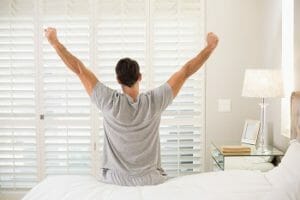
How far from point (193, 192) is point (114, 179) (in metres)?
0.49

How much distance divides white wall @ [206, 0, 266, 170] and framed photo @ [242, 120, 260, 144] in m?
0.27

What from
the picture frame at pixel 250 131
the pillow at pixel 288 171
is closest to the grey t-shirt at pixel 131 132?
the pillow at pixel 288 171

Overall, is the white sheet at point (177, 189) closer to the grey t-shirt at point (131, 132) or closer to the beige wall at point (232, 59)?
the grey t-shirt at point (131, 132)

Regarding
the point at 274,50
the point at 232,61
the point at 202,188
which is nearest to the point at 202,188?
the point at 202,188

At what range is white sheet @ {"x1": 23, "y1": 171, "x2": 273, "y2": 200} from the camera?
2025 millimetres

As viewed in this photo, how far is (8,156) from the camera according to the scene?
440cm

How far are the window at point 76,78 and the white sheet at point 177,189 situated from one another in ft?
6.43

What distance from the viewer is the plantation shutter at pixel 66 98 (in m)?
4.28

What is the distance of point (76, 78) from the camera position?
4289 mm

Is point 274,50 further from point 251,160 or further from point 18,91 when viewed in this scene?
point 18,91

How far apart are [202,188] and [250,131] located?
6.36 feet

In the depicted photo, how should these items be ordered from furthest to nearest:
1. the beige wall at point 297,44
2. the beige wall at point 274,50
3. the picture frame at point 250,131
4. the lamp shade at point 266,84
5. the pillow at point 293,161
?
the picture frame at point 250,131 < the beige wall at point 274,50 < the lamp shade at point 266,84 < the beige wall at point 297,44 < the pillow at point 293,161

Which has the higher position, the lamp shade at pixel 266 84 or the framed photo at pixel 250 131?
the lamp shade at pixel 266 84

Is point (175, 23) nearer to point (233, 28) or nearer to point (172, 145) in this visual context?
Result: point (233, 28)
